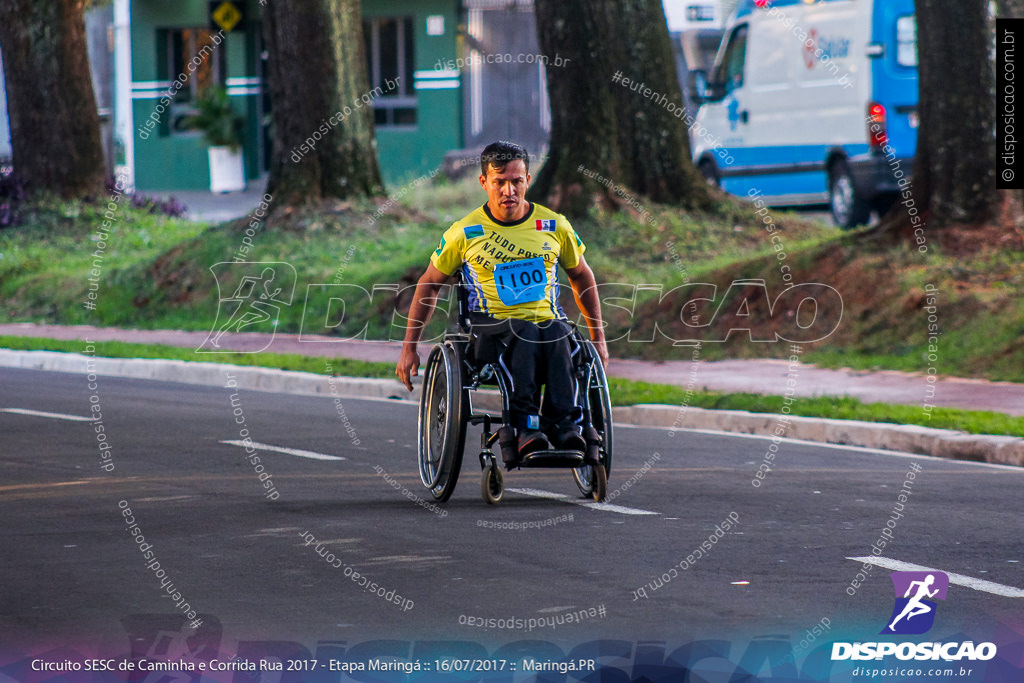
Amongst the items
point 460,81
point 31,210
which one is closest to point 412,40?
point 460,81

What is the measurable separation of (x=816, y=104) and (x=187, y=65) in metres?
18.8

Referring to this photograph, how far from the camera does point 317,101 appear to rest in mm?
21547

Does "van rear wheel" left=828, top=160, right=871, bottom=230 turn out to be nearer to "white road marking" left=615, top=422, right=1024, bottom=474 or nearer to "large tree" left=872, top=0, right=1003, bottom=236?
"large tree" left=872, top=0, right=1003, bottom=236

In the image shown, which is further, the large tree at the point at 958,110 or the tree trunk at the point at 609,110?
the tree trunk at the point at 609,110

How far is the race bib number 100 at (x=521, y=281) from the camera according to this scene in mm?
8266

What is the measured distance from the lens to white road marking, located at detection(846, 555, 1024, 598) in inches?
253

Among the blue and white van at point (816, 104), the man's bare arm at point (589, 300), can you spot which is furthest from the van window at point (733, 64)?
the man's bare arm at point (589, 300)

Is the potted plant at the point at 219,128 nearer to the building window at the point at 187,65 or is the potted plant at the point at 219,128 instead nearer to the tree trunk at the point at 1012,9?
the building window at the point at 187,65

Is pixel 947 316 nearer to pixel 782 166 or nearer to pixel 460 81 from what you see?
pixel 782 166

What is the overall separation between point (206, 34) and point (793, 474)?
98.8 ft

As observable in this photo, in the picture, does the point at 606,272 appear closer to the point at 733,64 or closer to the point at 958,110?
the point at 958,110

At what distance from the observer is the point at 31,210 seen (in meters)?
26.0

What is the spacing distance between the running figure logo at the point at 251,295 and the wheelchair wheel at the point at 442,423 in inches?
443

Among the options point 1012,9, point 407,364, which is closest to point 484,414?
point 407,364
